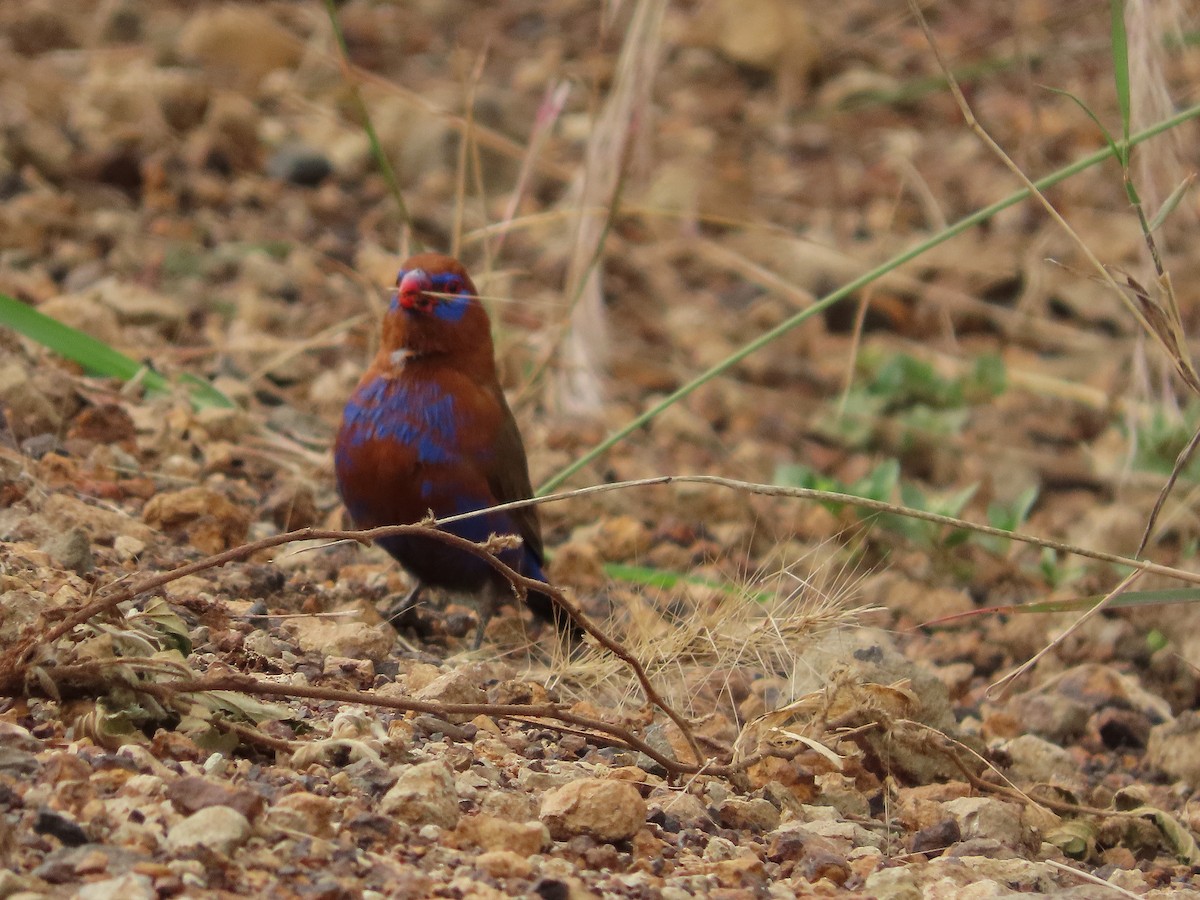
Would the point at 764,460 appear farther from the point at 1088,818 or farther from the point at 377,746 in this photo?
the point at 377,746

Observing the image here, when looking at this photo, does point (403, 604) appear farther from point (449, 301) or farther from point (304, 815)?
point (304, 815)

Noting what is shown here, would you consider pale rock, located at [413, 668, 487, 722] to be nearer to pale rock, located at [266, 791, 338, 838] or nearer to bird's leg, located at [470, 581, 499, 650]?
pale rock, located at [266, 791, 338, 838]

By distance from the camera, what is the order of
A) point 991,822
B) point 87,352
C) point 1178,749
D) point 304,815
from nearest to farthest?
point 304,815 → point 991,822 → point 1178,749 → point 87,352

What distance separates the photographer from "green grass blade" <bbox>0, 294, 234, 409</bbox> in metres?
3.67

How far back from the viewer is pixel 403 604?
389 cm

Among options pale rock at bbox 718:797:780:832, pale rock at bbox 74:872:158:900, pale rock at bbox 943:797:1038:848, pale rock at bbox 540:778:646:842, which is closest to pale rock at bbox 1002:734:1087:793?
pale rock at bbox 943:797:1038:848

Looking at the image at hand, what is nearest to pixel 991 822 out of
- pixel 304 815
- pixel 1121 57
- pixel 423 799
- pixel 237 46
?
pixel 423 799

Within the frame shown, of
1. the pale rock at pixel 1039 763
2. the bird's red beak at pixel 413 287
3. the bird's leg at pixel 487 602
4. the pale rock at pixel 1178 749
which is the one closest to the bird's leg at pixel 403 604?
the bird's leg at pixel 487 602

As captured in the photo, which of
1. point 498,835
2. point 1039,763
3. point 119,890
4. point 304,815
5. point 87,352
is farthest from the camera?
point 87,352

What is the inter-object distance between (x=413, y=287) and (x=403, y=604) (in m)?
0.73

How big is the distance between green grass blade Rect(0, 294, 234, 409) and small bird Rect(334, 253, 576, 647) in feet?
1.97

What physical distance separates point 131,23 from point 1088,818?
5748 mm

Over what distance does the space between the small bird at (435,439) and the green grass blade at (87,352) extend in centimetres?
60

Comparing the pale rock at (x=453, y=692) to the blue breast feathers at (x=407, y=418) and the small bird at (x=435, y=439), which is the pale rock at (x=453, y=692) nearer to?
the small bird at (x=435, y=439)
